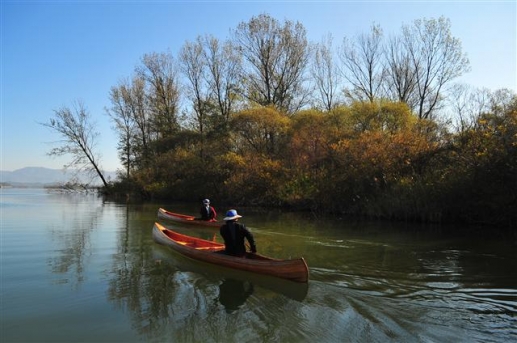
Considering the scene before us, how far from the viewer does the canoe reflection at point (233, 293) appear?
823 centimetres

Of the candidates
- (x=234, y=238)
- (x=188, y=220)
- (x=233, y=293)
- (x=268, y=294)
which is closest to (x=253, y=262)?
(x=234, y=238)

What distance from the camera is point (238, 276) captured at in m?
10.3

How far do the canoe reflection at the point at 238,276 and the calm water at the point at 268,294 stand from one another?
44mm

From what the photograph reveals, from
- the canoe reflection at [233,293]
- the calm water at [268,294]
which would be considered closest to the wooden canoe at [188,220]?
the calm water at [268,294]

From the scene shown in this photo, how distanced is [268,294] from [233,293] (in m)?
0.81

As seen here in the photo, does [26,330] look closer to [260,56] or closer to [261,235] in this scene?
[261,235]

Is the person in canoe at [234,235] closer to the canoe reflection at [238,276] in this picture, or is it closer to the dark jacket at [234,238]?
the dark jacket at [234,238]

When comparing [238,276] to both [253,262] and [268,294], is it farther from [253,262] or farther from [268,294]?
[268,294]

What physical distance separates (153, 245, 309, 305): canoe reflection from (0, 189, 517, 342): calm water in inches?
1.7

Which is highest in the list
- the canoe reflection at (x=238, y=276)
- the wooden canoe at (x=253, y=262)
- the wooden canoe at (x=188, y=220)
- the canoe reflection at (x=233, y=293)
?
the wooden canoe at (x=188, y=220)

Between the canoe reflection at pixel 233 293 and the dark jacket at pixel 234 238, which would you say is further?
the dark jacket at pixel 234 238

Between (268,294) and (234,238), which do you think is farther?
(234,238)

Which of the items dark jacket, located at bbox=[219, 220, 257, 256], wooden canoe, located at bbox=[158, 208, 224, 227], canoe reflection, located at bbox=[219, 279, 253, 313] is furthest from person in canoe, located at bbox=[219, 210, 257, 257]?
wooden canoe, located at bbox=[158, 208, 224, 227]

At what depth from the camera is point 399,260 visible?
12.2m
